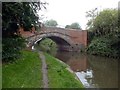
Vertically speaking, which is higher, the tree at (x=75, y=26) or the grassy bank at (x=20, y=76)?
the tree at (x=75, y=26)

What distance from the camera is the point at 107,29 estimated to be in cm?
3938

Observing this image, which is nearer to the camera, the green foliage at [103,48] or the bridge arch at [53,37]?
the green foliage at [103,48]

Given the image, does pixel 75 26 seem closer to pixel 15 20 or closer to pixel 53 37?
pixel 53 37

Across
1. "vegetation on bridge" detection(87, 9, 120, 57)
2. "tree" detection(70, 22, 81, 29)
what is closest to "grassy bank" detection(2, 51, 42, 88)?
"vegetation on bridge" detection(87, 9, 120, 57)

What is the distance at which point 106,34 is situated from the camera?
133ft

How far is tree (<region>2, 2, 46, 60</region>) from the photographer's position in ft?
49.2

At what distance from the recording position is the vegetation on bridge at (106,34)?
3597cm

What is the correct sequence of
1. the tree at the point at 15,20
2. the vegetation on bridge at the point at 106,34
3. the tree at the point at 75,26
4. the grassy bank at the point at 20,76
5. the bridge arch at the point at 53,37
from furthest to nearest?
1. the tree at the point at 75,26
2. the bridge arch at the point at 53,37
3. the vegetation on bridge at the point at 106,34
4. the tree at the point at 15,20
5. the grassy bank at the point at 20,76

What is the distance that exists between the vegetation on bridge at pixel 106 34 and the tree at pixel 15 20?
19.6 metres

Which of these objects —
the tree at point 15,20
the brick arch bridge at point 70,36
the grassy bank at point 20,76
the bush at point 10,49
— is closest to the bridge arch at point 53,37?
the brick arch bridge at point 70,36

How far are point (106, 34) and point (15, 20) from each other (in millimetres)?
25901

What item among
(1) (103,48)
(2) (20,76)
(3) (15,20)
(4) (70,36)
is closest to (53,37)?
(4) (70,36)

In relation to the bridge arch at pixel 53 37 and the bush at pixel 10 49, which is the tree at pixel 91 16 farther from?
the bush at pixel 10 49

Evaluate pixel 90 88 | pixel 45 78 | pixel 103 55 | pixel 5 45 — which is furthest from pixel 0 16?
pixel 103 55
